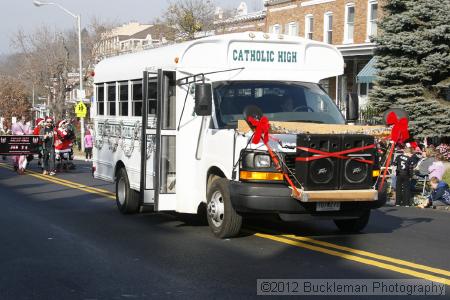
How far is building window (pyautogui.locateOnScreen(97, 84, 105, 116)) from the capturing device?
523 inches

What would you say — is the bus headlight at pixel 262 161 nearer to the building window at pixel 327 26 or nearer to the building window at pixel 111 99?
the building window at pixel 111 99

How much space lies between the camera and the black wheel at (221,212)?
8859 millimetres

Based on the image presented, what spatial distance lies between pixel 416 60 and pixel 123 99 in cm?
1462

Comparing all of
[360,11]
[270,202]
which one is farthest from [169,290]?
[360,11]

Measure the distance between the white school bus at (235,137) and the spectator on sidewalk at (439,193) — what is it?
5064 millimetres

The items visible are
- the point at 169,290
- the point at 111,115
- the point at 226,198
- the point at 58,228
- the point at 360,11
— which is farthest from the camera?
the point at 360,11

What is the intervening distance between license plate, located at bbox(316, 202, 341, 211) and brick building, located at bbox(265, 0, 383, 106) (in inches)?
814

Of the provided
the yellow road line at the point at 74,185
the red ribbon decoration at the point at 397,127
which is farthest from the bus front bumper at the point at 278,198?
the yellow road line at the point at 74,185

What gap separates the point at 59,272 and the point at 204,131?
9.90 ft

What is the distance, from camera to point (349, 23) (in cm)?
3428


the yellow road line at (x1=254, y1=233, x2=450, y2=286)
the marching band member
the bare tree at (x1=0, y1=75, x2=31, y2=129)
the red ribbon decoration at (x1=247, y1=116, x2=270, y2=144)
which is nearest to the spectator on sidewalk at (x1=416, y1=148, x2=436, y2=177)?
the yellow road line at (x1=254, y1=233, x2=450, y2=286)

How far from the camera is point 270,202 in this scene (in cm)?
832

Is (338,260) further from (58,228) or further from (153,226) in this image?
(58,228)

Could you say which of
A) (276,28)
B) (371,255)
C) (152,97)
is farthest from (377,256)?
(276,28)
